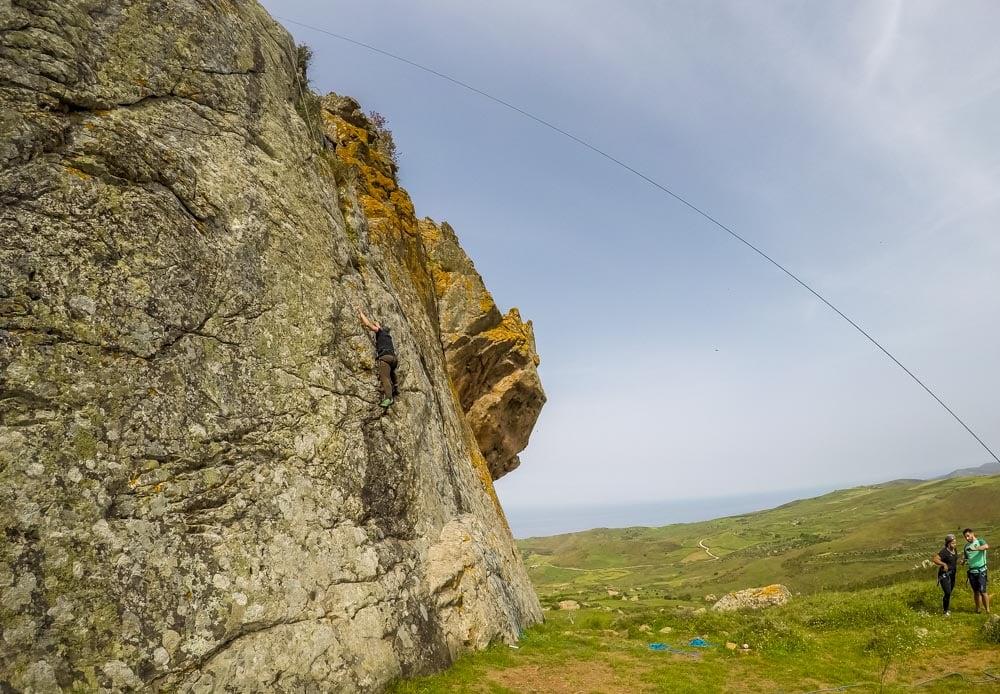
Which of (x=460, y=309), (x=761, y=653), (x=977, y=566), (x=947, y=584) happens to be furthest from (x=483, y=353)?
(x=977, y=566)

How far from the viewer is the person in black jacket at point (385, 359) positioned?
632 inches

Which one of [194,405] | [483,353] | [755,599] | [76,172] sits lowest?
[755,599]

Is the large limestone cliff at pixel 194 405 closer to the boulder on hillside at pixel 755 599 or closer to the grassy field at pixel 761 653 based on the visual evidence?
the grassy field at pixel 761 653

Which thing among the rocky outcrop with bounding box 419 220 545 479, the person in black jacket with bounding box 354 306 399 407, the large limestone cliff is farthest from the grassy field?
the rocky outcrop with bounding box 419 220 545 479

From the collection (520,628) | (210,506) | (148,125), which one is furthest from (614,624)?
(148,125)

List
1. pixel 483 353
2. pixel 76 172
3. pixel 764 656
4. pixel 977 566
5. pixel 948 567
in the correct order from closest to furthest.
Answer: pixel 76 172, pixel 764 656, pixel 977 566, pixel 948 567, pixel 483 353

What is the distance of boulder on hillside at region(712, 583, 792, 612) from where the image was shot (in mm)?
28531

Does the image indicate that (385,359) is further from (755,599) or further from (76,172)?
(755,599)

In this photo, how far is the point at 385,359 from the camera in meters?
16.3

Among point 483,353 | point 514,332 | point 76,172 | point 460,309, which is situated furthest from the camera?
point 514,332

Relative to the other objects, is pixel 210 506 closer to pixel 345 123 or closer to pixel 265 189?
pixel 265 189

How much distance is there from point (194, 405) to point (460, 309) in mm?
18801

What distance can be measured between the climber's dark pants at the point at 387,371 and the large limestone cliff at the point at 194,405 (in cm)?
48

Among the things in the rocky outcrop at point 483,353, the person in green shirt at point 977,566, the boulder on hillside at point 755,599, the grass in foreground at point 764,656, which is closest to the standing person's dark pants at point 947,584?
the grass in foreground at point 764,656
